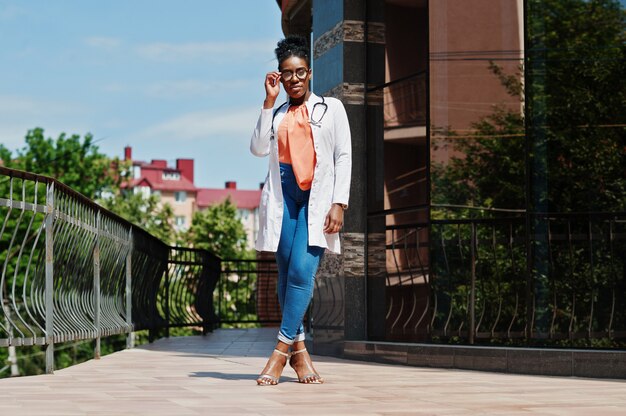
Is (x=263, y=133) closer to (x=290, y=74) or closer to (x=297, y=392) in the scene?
(x=290, y=74)

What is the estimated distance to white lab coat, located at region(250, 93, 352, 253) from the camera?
636 centimetres

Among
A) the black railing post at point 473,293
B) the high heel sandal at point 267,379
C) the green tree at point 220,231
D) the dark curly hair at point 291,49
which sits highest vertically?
the green tree at point 220,231

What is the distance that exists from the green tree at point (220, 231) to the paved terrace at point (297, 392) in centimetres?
7174

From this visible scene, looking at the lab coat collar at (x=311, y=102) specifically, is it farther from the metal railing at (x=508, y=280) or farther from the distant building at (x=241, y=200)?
the distant building at (x=241, y=200)

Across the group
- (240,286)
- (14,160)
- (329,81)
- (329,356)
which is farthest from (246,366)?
(14,160)

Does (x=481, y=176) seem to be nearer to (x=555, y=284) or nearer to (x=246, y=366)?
(x=555, y=284)

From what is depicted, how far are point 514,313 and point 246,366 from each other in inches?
89.5

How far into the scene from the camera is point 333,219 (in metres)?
6.37

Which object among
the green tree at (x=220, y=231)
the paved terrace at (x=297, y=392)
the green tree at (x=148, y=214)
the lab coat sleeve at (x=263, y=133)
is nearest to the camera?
the paved terrace at (x=297, y=392)

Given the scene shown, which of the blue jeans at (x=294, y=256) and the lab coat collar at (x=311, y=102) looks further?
the lab coat collar at (x=311, y=102)

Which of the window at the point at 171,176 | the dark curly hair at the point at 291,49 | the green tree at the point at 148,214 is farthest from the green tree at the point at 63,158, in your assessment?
the window at the point at 171,176

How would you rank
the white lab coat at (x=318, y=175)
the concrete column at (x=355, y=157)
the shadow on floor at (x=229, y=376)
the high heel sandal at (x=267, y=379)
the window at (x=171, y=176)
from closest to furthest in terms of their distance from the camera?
1. the high heel sandal at (x=267, y=379)
2. the white lab coat at (x=318, y=175)
3. the shadow on floor at (x=229, y=376)
4. the concrete column at (x=355, y=157)
5. the window at (x=171, y=176)

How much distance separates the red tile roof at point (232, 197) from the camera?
164288 mm

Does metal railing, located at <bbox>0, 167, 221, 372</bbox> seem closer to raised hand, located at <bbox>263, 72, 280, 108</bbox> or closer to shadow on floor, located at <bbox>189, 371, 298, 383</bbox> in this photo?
shadow on floor, located at <bbox>189, 371, 298, 383</bbox>
